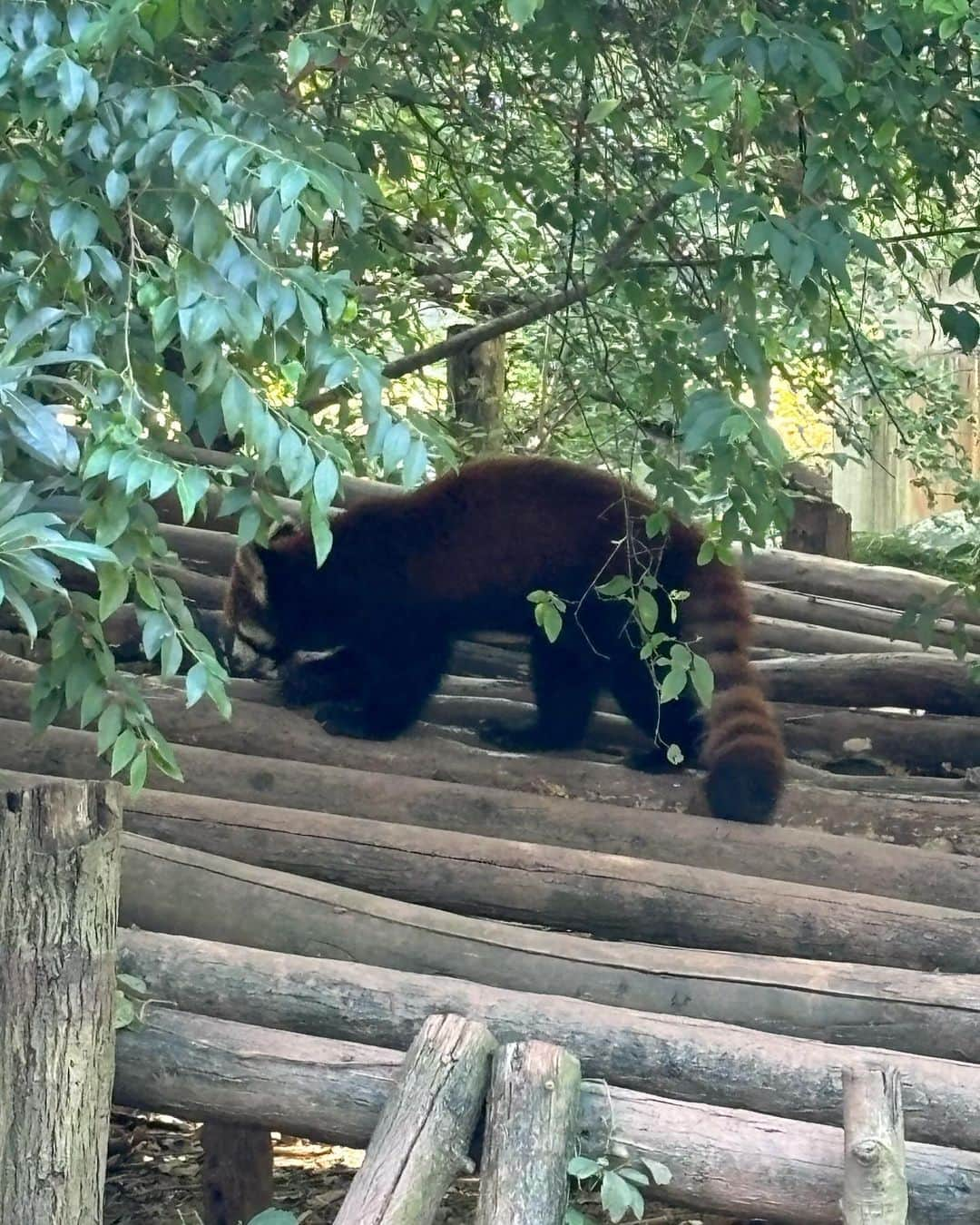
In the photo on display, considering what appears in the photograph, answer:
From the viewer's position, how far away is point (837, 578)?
5.42 m

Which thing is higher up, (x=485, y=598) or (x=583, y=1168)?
(x=485, y=598)

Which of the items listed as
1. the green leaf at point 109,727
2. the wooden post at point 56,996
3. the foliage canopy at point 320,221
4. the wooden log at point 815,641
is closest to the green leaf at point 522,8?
the foliage canopy at point 320,221

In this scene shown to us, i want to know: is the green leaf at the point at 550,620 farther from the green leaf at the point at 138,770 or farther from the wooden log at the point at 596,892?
the green leaf at the point at 138,770

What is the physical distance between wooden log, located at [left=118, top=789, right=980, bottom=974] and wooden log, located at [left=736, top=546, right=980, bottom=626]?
235 cm

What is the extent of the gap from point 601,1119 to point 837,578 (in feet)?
11.3

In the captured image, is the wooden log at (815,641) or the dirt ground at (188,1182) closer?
the dirt ground at (188,1182)

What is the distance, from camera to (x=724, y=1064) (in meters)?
2.48

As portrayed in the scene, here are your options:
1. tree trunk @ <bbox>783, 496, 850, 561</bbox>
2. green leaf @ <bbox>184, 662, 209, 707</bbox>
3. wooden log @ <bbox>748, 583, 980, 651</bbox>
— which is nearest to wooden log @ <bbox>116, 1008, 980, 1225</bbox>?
green leaf @ <bbox>184, 662, 209, 707</bbox>

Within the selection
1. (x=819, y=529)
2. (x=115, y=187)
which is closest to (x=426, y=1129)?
(x=115, y=187)

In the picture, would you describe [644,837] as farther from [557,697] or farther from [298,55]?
[298,55]

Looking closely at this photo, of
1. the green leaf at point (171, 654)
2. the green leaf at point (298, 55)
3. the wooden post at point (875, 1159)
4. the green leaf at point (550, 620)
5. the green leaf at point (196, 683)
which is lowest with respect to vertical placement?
the wooden post at point (875, 1159)

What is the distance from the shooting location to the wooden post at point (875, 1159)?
80.7 inches

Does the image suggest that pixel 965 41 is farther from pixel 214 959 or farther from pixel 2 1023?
pixel 2 1023

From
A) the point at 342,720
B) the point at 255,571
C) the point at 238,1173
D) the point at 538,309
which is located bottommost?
the point at 238,1173
